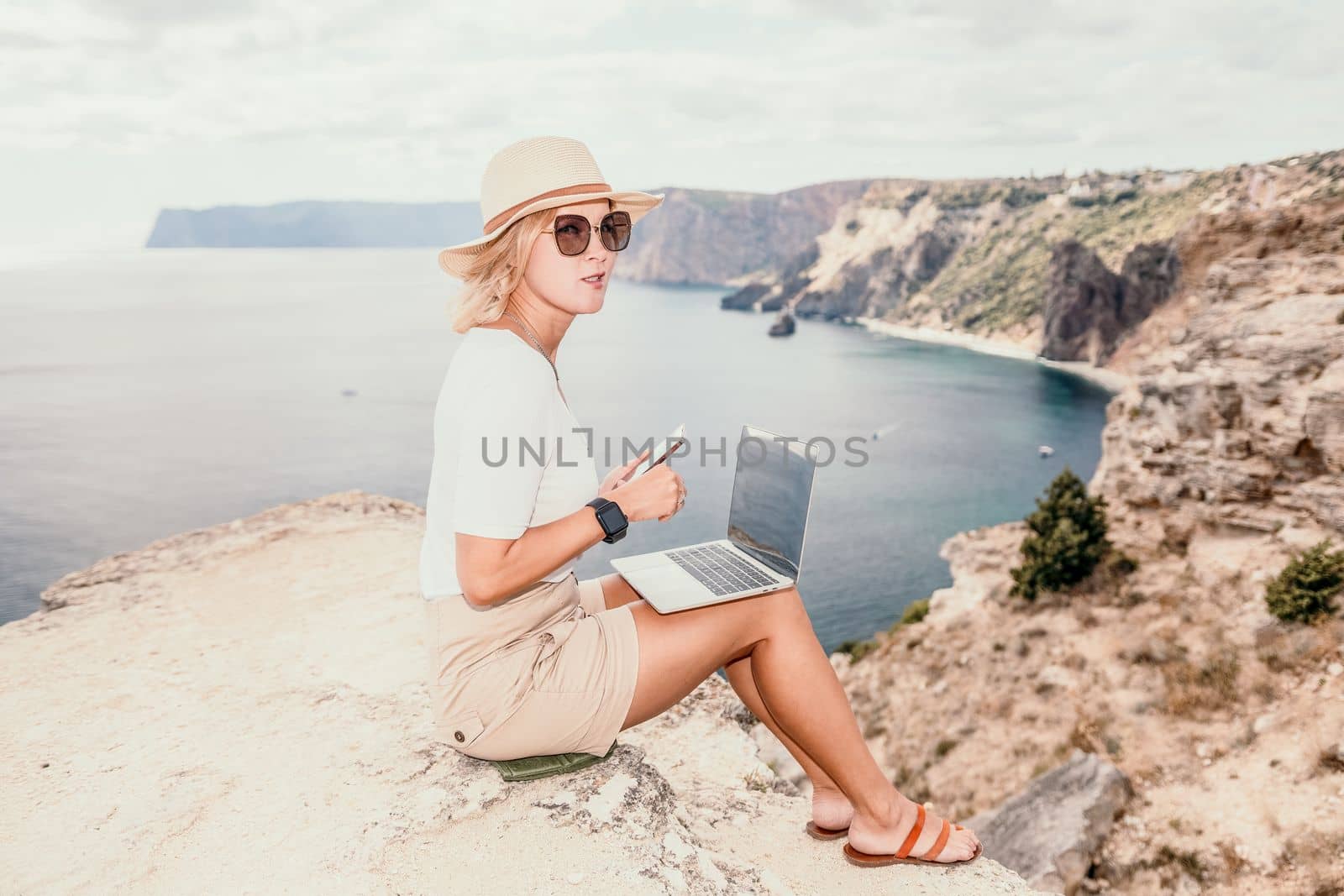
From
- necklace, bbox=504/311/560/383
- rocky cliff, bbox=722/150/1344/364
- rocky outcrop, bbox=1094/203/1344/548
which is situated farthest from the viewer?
rocky cliff, bbox=722/150/1344/364

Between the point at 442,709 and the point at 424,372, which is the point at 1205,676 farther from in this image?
the point at 424,372

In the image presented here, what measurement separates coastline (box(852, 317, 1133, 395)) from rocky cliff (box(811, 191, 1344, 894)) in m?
52.7

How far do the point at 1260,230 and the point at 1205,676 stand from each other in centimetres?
1379

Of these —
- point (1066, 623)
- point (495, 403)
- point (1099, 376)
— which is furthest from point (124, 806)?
point (1099, 376)

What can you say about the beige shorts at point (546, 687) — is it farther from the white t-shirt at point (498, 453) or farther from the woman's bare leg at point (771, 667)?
the white t-shirt at point (498, 453)

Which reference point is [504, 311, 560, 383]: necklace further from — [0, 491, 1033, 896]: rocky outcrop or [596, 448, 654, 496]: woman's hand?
[0, 491, 1033, 896]: rocky outcrop

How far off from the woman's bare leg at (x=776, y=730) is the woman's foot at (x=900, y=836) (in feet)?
0.45

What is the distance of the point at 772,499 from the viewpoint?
3.94m

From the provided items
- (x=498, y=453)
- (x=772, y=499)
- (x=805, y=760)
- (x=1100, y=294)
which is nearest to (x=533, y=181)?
(x=498, y=453)

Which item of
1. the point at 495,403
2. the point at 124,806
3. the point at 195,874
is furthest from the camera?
the point at 124,806

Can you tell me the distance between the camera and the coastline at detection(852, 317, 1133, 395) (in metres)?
90.0

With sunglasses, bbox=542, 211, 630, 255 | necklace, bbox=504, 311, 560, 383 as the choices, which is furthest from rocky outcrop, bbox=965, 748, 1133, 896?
sunglasses, bbox=542, 211, 630, 255

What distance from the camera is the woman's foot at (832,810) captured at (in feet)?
12.8

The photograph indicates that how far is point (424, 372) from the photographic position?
291 ft
